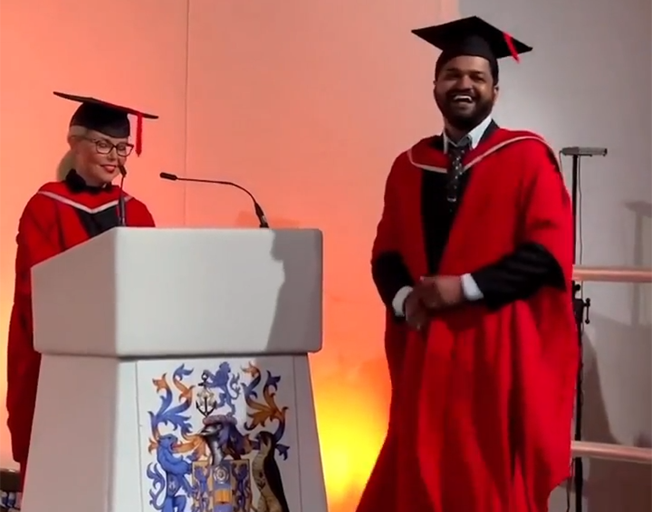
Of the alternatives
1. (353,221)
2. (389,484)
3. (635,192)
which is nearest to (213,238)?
(389,484)

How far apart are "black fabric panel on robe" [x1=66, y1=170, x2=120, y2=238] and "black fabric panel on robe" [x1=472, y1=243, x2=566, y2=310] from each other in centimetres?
93

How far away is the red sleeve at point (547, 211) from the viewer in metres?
1.59

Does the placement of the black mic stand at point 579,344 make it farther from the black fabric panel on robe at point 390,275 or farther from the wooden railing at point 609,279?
the black fabric panel on robe at point 390,275

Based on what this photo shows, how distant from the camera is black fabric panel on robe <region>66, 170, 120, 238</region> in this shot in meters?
2.11

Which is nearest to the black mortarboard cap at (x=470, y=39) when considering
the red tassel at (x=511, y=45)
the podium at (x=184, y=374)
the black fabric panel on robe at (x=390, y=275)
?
the red tassel at (x=511, y=45)

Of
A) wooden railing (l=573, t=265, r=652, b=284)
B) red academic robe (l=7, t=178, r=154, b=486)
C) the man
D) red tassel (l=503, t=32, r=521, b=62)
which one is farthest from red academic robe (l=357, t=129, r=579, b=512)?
red academic robe (l=7, t=178, r=154, b=486)

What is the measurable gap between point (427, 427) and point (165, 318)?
1.78 feet

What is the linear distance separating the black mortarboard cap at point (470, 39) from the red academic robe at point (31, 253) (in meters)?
0.87

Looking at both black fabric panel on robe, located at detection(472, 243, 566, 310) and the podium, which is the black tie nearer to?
black fabric panel on robe, located at detection(472, 243, 566, 310)

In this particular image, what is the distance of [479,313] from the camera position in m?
1.62

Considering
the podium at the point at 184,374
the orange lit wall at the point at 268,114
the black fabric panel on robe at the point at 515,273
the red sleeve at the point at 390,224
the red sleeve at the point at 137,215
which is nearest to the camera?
the podium at the point at 184,374

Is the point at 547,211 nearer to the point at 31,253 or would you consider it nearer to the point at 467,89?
the point at 467,89

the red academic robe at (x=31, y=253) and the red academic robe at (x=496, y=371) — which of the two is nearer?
the red academic robe at (x=496, y=371)

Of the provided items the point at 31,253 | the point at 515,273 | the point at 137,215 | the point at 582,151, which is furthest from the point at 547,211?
the point at 31,253
